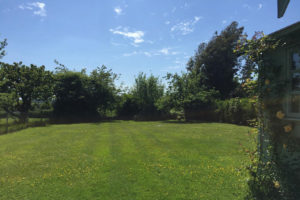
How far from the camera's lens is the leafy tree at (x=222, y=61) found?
3158 cm

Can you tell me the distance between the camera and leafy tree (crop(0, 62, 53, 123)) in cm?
2075

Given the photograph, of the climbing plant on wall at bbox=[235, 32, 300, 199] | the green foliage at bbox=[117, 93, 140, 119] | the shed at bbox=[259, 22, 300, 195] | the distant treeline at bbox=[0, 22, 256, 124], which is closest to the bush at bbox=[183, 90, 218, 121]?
the distant treeline at bbox=[0, 22, 256, 124]

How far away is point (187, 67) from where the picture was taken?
4044cm

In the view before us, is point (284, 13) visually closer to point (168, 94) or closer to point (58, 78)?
point (168, 94)

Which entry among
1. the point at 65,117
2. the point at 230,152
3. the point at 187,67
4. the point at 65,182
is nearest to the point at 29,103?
the point at 65,117

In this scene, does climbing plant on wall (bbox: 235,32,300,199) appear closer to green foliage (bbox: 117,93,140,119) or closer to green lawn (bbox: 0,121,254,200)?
green lawn (bbox: 0,121,254,200)

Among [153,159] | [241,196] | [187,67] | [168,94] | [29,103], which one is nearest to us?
[241,196]

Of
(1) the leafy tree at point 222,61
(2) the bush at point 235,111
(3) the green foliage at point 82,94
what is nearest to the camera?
(2) the bush at point 235,111

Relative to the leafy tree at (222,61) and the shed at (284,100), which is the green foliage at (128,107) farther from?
the shed at (284,100)

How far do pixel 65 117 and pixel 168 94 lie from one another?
43.2 feet

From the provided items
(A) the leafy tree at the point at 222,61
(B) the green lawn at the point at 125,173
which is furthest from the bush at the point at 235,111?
(A) the leafy tree at the point at 222,61

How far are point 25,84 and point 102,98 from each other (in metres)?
8.75

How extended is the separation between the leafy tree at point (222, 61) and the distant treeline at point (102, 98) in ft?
25.6

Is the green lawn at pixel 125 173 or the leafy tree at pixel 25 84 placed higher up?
the leafy tree at pixel 25 84
